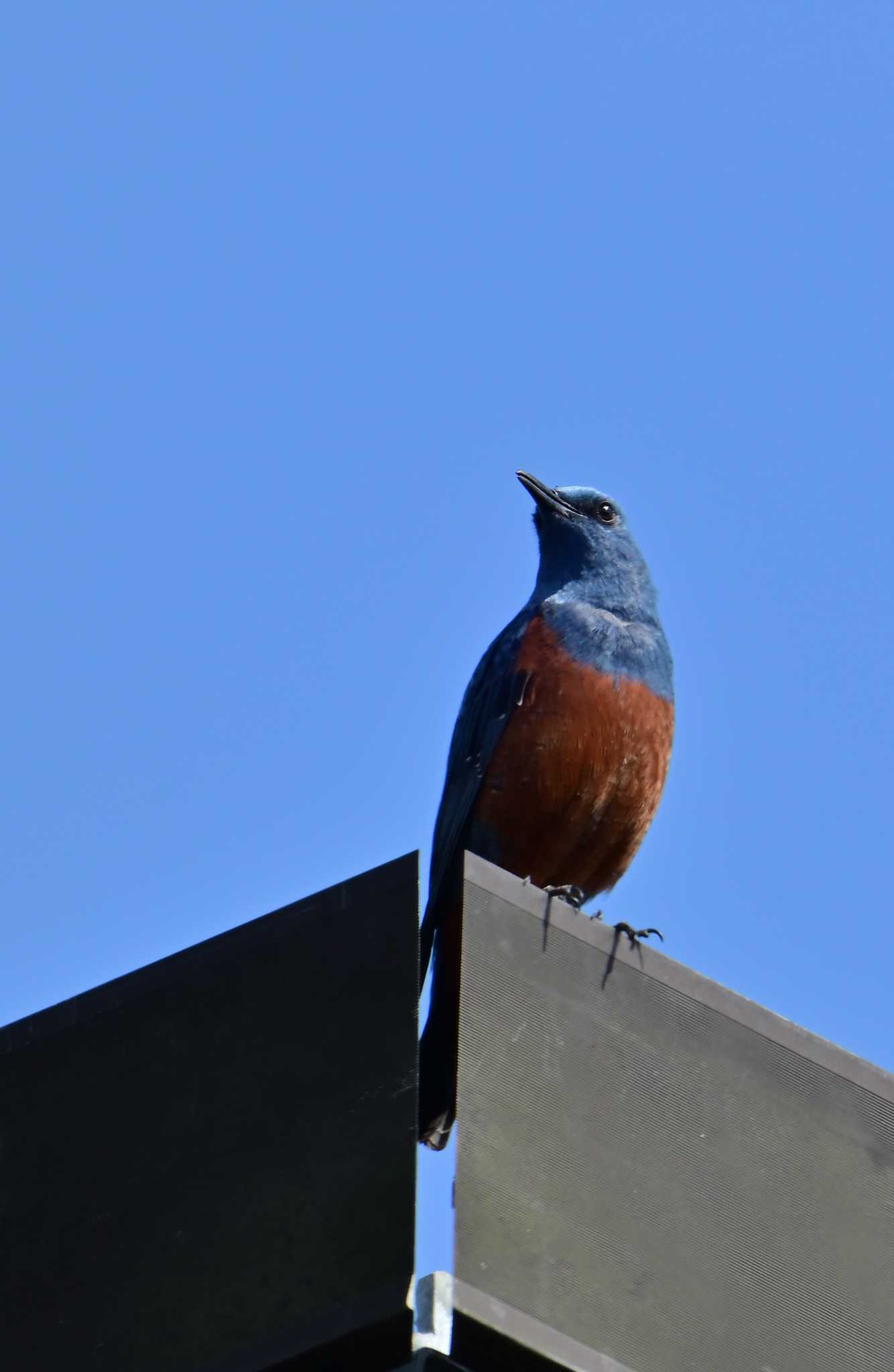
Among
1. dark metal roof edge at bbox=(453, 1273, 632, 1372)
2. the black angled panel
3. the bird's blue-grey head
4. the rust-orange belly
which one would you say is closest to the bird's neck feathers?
the bird's blue-grey head

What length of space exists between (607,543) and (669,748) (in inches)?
60.0

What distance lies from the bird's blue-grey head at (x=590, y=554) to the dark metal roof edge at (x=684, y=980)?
4050mm

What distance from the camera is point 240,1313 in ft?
13.9

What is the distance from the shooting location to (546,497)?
9.91m

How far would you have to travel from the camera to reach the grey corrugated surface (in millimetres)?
4250

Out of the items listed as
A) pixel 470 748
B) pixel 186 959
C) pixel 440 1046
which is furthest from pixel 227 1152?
pixel 470 748

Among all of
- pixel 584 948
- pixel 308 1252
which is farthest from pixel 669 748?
pixel 308 1252

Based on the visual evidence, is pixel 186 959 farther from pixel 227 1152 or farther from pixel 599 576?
pixel 599 576

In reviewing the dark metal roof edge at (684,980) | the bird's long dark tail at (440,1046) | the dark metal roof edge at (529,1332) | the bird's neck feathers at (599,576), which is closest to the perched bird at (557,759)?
the bird's long dark tail at (440,1046)

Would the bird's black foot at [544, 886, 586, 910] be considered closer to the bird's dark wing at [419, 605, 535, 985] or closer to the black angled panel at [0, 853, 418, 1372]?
the bird's dark wing at [419, 605, 535, 985]

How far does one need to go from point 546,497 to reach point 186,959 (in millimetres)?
5427

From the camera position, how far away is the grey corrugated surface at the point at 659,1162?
4250 mm

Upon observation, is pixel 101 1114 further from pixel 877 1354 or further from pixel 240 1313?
pixel 877 1354

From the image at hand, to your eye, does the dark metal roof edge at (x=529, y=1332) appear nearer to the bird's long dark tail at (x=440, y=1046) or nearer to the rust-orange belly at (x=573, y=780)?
the bird's long dark tail at (x=440, y=1046)
